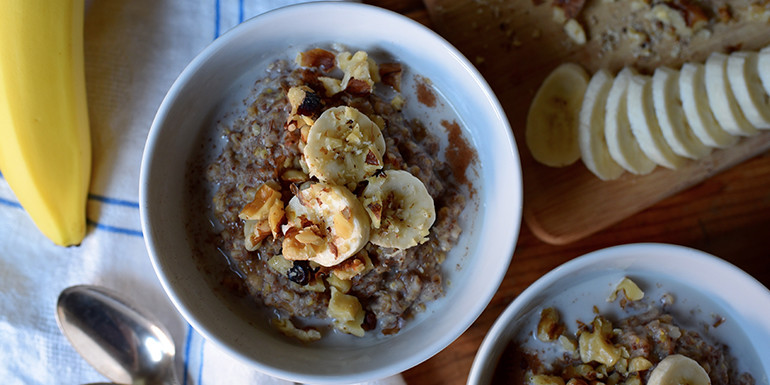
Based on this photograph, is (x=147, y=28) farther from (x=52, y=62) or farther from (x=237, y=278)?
(x=237, y=278)

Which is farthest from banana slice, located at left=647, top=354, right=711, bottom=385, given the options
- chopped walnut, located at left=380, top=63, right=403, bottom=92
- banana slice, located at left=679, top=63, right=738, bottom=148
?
chopped walnut, located at left=380, top=63, right=403, bottom=92

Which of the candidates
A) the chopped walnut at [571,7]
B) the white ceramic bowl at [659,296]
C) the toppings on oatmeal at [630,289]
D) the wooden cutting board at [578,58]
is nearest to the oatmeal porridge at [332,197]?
the white ceramic bowl at [659,296]

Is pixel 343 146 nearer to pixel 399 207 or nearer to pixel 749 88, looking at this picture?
pixel 399 207

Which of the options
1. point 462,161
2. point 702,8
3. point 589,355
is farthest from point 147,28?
point 702,8

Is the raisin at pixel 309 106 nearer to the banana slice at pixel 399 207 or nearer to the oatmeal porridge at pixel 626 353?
the banana slice at pixel 399 207

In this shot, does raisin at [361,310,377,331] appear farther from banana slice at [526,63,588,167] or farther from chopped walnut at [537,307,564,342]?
banana slice at [526,63,588,167]
